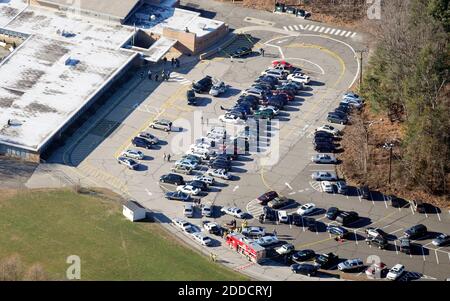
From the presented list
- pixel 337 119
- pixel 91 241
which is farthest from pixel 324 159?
pixel 91 241

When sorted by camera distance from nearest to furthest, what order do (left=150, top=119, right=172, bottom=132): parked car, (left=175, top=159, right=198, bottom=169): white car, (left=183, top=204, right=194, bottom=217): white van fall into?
(left=183, top=204, right=194, bottom=217): white van < (left=175, top=159, right=198, bottom=169): white car < (left=150, top=119, right=172, bottom=132): parked car

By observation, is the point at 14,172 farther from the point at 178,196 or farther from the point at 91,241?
the point at 178,196

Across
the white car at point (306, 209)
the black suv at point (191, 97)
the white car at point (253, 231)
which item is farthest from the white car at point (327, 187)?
the black suv at point (191, 97)

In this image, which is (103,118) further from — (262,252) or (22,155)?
(262,252)

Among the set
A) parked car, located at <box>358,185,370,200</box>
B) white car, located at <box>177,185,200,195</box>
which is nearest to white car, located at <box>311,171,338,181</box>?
parked car, located at <box>358,185,370,200</box>

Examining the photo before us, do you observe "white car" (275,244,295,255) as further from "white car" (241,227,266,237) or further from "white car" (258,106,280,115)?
"white car" (258,106,280,115)
